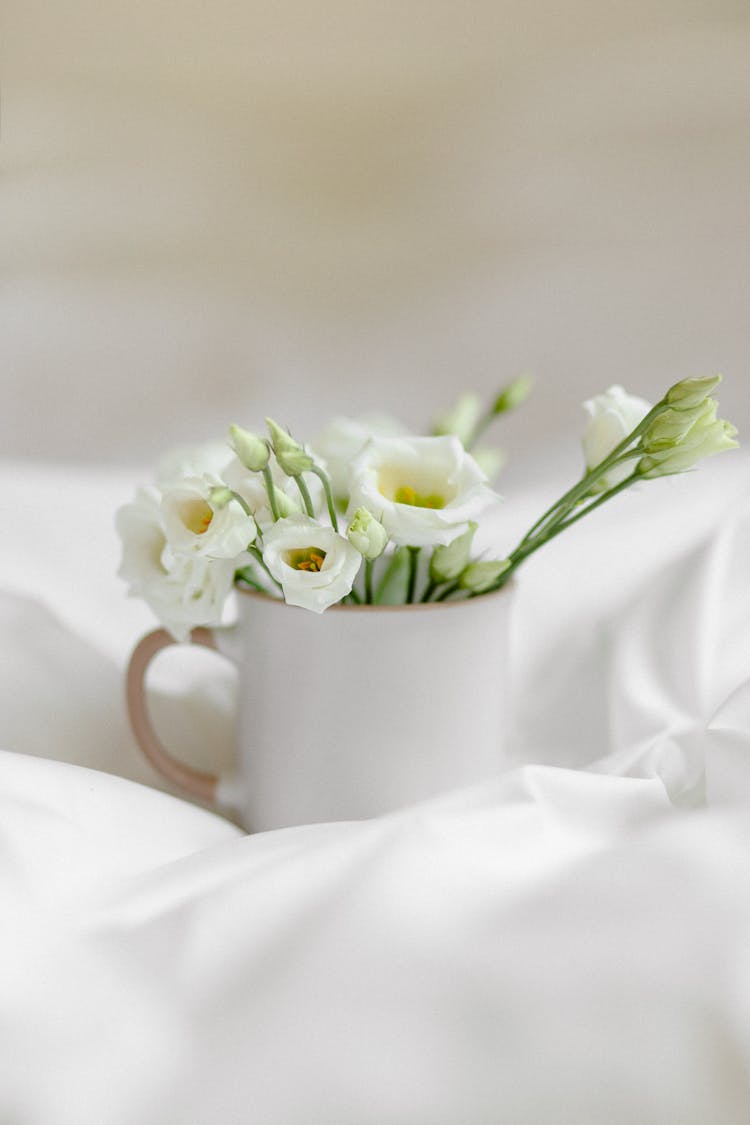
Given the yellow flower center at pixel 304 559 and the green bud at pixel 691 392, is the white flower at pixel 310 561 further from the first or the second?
the green bud at pixel 691 392

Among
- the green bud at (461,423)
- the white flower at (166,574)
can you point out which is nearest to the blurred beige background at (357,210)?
the green bud at (461,423)

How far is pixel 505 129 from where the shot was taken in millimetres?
1026

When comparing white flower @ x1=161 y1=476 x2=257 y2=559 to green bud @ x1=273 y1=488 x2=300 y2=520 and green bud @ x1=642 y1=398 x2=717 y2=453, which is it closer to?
green bud @ x1=273 y1=488 x2=300 y2=520

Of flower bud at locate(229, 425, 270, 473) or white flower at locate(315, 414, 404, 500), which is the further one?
white flower at locate(315, 414, 404, 500)

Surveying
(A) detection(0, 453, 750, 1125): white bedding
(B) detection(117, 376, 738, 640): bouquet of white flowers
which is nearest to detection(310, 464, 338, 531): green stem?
(B) detection(117, 376, 738, 640): bouquet of white flowers

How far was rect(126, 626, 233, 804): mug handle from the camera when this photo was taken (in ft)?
2.08

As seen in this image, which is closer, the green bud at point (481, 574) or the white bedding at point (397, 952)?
the white bedding at point (397, 952)

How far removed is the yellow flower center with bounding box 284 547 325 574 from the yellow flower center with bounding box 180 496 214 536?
5 centimetres

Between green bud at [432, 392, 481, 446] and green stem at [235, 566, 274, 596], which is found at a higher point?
green bud at [432, 392, 481, 446]

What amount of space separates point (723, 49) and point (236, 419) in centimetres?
48

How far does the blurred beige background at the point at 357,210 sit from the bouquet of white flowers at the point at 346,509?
1.49 feet

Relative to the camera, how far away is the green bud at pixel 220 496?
1.68 feet

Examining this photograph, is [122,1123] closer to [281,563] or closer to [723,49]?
[281,563]

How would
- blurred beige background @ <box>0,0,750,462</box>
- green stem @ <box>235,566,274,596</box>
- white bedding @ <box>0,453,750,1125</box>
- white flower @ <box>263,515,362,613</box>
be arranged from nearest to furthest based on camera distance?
white bedding @ <box>0,453,750,1125</box> → white flower @ <box>263,515,362,613</box> → green stem @ <box>235,566,274,596</box> → blurred beige background @ <box>0,0,750,462</box>
